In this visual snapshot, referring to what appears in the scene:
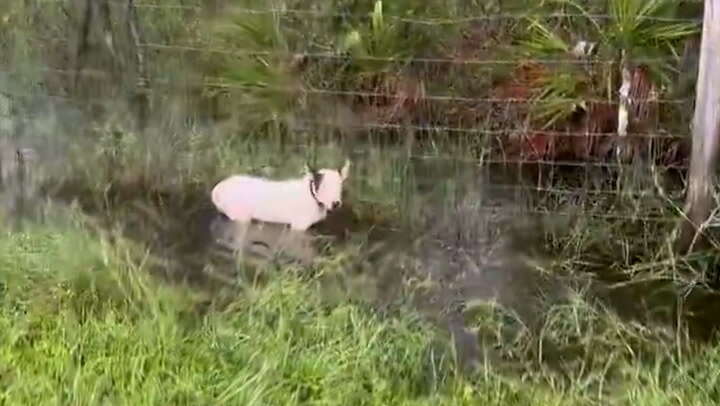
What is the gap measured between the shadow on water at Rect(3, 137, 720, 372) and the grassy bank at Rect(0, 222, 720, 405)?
95 millimetres

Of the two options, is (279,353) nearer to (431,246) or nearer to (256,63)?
(431,246)

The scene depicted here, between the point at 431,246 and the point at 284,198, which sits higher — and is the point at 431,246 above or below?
below

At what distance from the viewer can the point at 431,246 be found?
119 inches

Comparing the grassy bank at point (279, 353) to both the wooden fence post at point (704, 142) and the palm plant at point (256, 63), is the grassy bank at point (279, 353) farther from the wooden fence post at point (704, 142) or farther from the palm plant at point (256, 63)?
the palm plant at point (256, 63)

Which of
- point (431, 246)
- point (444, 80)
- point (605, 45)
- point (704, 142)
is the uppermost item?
point (605, 45)

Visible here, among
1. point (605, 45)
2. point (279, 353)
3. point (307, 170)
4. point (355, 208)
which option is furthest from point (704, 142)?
point (279, 353)

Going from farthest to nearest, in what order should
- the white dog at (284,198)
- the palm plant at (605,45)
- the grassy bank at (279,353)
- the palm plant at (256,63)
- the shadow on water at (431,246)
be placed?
the palm plant at (256,63)
the white dog at (284,198)
the palm plant at (605,45)
the shadow on water at (431,246)
the grassy bank at (279,353)

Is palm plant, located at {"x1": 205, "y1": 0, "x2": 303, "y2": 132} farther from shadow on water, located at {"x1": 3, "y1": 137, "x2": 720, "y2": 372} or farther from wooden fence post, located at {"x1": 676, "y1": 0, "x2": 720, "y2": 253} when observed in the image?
wooden fence post, located at {"x1": 676, "y1": 0, "x2": 720, "y2": 253}

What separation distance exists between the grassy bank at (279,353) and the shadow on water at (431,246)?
0.09 meters

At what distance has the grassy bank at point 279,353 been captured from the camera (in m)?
2.33

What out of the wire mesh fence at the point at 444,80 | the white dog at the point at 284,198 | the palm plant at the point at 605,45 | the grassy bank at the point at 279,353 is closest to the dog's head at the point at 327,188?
the white dog at the point at 284,198

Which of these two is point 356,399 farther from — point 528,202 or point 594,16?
point 594,16

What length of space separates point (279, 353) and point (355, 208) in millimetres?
780

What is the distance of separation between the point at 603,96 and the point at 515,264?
55 centimetres
